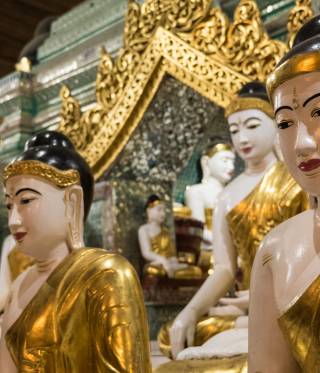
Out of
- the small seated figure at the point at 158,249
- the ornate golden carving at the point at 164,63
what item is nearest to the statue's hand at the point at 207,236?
the small seated figure at the point at 158,249

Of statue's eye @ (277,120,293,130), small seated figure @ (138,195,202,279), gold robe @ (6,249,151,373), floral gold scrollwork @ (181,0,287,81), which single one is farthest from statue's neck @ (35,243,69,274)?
small seated figure @ (138,195,202,279)

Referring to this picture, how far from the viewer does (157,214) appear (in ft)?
11.4

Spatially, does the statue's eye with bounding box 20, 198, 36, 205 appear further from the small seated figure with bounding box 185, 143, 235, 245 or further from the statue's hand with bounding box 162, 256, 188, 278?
the small seated figure with bounding box 185, 143, 235, 245

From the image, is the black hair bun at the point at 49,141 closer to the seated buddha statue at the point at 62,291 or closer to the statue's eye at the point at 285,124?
the seated buddha statue at the point at 62,291

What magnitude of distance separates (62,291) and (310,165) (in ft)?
2.13

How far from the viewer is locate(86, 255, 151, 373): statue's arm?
4.58ft

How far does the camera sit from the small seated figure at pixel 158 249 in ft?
10.8

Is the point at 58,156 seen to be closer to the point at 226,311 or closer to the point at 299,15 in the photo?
the point at 226,311

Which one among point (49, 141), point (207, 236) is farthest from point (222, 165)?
point (49, 141)

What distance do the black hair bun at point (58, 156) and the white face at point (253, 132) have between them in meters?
0.64

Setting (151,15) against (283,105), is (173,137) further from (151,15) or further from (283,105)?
(283,105)


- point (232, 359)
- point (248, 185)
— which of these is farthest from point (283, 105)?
point (248, 185)

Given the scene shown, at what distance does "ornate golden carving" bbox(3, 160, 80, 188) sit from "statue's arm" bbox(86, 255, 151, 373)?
261mm

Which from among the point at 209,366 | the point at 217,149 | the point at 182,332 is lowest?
the point at 209,366
